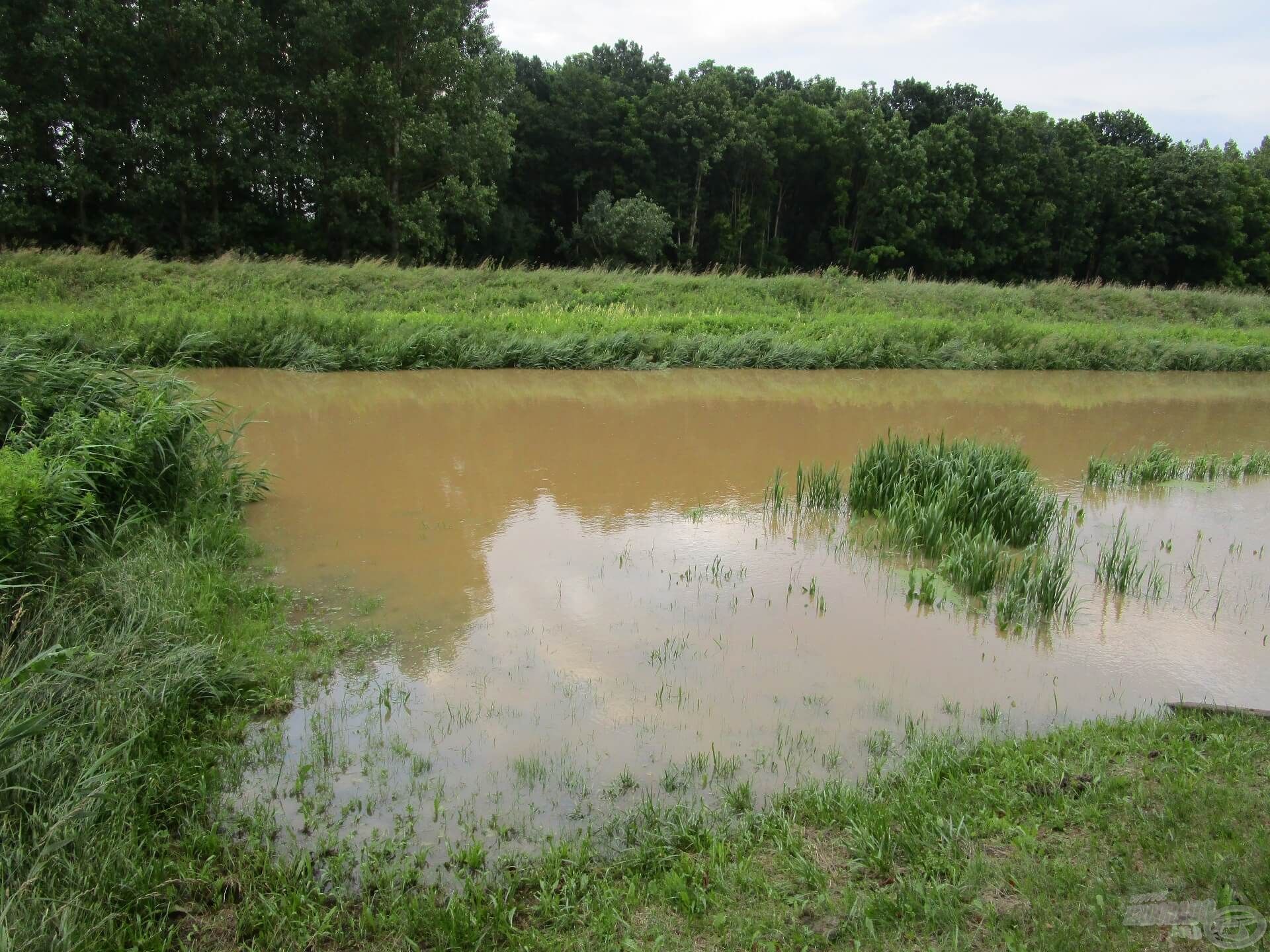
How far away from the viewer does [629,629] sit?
5316 mm

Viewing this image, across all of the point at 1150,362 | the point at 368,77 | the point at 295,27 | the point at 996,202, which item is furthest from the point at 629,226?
the point at 996,202

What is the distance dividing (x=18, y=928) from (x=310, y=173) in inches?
1078

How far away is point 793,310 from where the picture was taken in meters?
22.5

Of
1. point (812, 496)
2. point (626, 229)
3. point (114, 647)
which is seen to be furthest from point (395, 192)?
point (114, 647)

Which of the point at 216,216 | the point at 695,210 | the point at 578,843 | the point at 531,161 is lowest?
the point at 578,843

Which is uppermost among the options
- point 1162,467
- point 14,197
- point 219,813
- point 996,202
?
point 996,202

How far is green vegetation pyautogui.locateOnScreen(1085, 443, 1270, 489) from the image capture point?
9515mm

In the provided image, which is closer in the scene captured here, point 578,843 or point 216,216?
point 578,843

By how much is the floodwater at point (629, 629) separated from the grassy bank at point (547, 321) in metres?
3.87

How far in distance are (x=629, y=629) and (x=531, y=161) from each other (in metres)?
34.5

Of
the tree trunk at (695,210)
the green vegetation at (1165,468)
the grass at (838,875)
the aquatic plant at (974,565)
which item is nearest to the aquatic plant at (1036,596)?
the aquatic plant at (974,565)

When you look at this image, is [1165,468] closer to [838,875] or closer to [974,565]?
[974,565]

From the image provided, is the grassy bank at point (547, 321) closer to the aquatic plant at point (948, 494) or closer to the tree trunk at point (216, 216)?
the tree trunk at point (216, 216)

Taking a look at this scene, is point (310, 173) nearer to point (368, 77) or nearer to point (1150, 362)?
point (368, 77)
